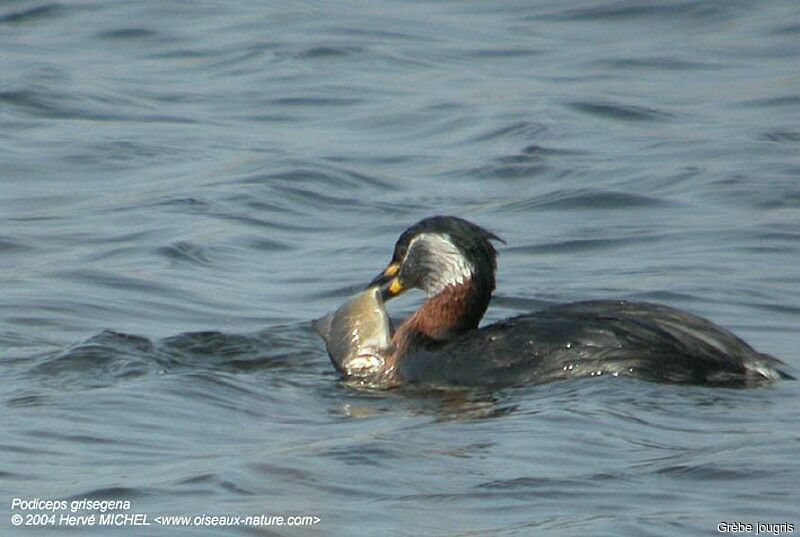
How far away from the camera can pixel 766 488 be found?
297 inches

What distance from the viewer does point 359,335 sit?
10133mm

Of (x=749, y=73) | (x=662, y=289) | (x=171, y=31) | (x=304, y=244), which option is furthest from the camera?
(x=171, y=31)

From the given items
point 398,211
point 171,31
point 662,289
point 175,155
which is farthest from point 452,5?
point 662,289

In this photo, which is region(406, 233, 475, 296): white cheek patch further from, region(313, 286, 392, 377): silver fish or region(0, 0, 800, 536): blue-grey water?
region(0, 0, 800, 536): blue-grey water

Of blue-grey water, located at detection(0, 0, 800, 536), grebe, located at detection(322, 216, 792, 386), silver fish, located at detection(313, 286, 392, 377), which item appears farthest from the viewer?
silver fish, located at detection(313, 286, 392, 377)

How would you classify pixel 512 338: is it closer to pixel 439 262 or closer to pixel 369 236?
pixel 439 262

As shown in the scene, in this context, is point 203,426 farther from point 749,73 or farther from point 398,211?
point 749,73

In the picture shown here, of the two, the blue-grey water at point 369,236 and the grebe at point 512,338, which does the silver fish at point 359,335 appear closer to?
the grebe at point 512,338

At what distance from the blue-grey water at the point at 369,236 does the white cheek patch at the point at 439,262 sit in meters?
0.68

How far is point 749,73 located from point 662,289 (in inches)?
277

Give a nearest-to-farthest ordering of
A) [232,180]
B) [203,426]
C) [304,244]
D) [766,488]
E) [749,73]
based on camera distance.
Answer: [766,488] → [203,426] → [304,244] → [232,180] → [749,73]

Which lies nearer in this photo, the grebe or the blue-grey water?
the blue-grey water

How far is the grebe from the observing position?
9320 millimetres

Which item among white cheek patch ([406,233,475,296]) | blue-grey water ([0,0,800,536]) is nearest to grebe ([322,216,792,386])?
white cheek patch ([406,233,475,296])
